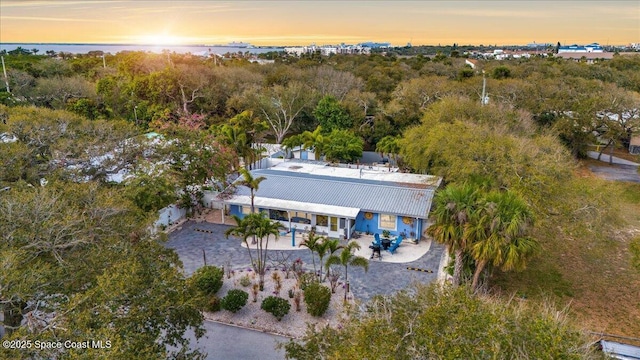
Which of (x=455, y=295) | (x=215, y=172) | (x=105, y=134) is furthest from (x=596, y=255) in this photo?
(x=105, y=134)

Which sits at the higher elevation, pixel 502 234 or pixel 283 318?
pixel 502 234

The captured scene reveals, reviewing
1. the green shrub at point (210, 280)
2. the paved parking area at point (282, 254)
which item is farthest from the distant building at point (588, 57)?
the green shrub at point (210, 280)

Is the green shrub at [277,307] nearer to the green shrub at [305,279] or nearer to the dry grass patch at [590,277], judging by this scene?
the green shrub at [305,279]

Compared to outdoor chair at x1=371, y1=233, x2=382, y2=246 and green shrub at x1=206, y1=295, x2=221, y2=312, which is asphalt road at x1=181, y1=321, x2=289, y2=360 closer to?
green shrub at x1=206, y1=295, x2=221, y2=312

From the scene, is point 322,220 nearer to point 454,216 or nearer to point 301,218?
point 301,218

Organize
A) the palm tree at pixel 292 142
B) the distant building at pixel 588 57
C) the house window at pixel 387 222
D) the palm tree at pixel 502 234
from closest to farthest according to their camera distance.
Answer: the palm tree at pixel 502 234 < the house window at pixel 387 222 < the palm tree at pixel 292 142 < the distant building at pixel 588 57

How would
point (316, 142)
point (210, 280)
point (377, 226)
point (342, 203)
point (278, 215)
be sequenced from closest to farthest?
point (210, 280) → point (377, 226) → point (342, 203) → point (278, 215) → point (316, 142)

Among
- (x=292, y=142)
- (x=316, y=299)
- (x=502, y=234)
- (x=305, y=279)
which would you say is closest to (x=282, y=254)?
(x=305, y=279)
